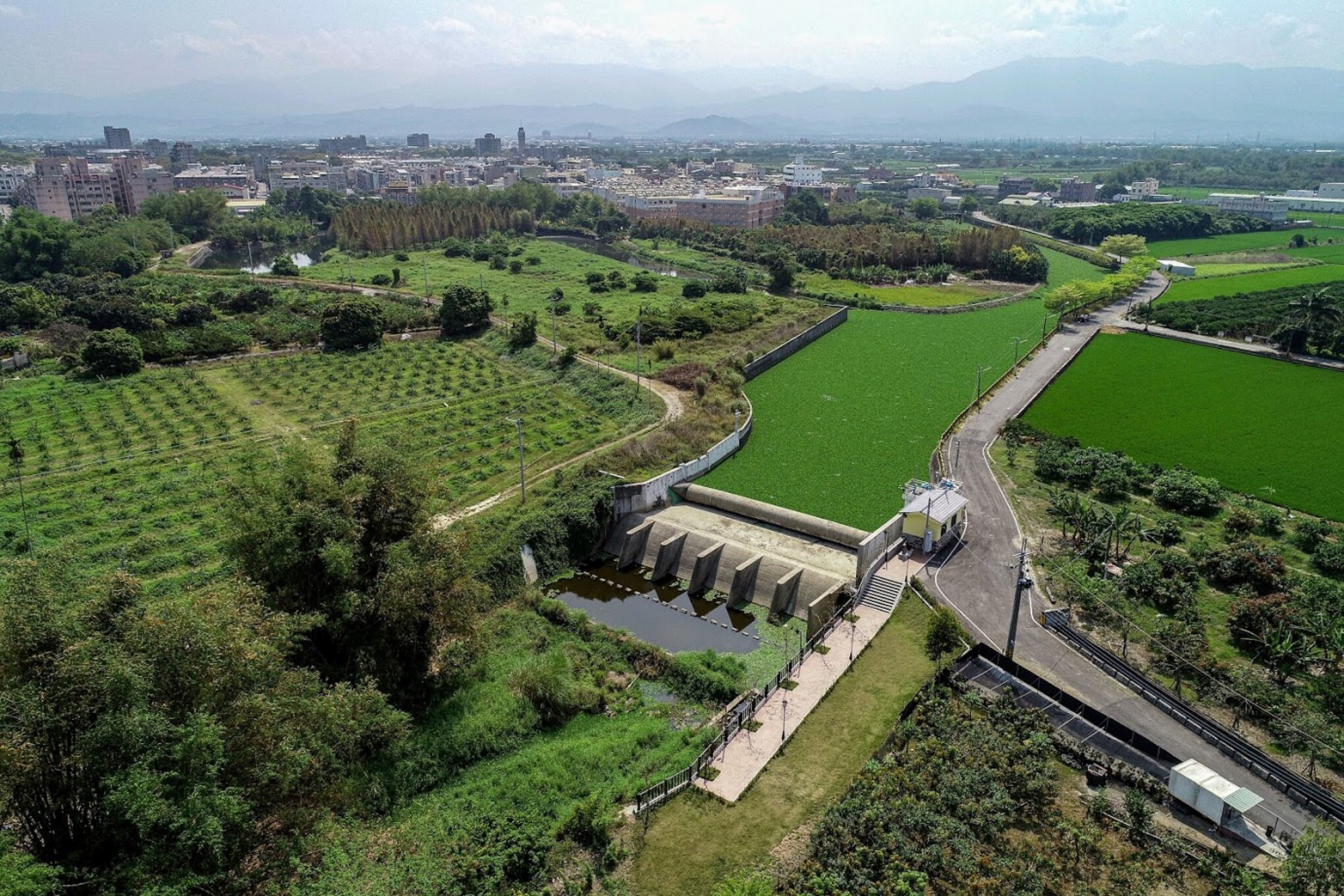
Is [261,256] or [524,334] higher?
[261,256]

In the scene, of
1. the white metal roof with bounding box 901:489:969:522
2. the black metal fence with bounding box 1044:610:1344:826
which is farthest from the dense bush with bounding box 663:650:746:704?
the black metal fence with bounding box 1044:610:1344:826

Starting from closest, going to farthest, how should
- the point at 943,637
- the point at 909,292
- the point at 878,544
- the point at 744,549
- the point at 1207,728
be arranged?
the point at 1207,728 < the point at 943,637 < the point at 878,544 < the point at 744,549 < the point at 909,292

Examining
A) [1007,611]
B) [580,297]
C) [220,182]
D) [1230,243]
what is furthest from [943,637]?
[220,182]

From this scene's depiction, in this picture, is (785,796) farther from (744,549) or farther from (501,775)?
(744,549)

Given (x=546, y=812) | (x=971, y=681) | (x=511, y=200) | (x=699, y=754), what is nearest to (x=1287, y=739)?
(x=971, y=681)

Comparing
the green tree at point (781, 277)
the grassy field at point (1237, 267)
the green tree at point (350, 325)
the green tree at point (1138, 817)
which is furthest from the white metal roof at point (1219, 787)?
the grassy field at point (1237, 267)

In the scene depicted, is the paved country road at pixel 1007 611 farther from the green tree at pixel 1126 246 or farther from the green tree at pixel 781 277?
the green tree at pixel 1126 246
